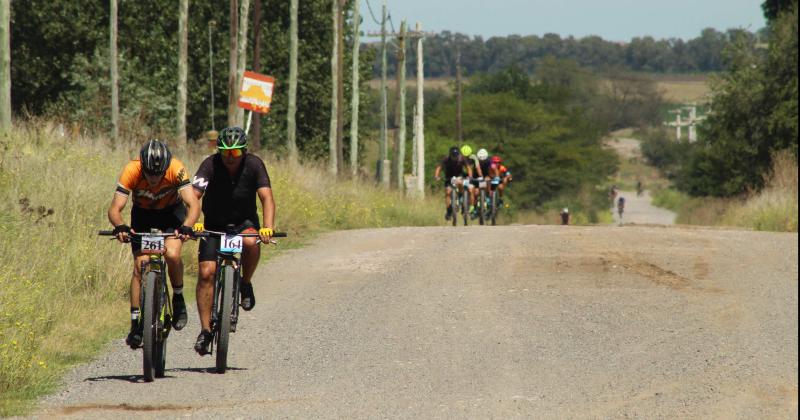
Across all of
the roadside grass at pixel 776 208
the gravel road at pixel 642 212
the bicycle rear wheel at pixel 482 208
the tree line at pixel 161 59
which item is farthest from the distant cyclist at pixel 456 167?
the gravel road at pixel 642 212

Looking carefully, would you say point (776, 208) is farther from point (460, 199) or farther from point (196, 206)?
point (196, 206)

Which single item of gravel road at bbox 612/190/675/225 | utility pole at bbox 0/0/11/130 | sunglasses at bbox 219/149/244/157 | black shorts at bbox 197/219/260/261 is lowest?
gravel road at bbox 612/190/675/225

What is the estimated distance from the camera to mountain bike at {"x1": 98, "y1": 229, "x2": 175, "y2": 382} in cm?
1005

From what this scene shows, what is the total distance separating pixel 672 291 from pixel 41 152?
9362mm

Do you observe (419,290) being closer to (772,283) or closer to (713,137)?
(772,283)

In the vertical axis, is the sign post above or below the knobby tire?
above

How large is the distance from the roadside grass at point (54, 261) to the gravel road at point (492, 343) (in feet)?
1.23

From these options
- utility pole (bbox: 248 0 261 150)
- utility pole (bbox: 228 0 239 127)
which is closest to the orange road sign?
utility pole (bbox: 228 0 239 127)

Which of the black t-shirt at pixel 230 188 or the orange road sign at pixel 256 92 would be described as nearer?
the black t-shirt at pixel 230 188

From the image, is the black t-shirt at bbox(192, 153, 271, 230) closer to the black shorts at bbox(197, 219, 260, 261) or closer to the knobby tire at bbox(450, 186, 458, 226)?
the black shorts at bbox(197, 219, 260, 261)

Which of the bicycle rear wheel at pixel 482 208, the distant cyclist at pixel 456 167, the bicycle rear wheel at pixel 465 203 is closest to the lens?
the distant cyclist at pixel 456 167

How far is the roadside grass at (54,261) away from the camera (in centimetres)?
1047

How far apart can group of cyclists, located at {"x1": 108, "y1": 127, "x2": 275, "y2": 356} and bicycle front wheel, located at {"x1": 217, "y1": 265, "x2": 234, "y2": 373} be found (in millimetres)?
168

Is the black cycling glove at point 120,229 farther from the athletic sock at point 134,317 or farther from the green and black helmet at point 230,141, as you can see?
the green and black helmet at point 230,141
